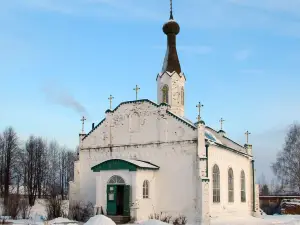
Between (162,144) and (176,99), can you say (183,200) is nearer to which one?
(162,144)

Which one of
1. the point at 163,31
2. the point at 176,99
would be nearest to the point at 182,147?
the point at 176,99

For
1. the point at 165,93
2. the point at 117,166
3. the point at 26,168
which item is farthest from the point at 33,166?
the point at 117,166

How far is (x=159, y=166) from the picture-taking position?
25391 mm

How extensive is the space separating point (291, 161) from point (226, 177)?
2194cm

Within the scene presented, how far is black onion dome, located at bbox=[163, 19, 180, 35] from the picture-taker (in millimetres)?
30969

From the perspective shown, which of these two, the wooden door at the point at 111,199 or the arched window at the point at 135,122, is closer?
the wooden door at the point at 111,199

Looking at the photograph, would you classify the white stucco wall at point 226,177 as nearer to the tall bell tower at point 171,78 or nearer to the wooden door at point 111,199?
the tall bell tower at point 171,78

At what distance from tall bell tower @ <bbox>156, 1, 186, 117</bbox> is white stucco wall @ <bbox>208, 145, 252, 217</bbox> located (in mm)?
4481

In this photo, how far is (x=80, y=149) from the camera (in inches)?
1148

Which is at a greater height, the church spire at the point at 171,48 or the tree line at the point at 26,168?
the church spire at the point at 171,48

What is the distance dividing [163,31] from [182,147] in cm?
1039

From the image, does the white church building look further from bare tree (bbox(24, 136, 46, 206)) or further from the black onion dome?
bare tree (bbox(24, 136, 46, 206))

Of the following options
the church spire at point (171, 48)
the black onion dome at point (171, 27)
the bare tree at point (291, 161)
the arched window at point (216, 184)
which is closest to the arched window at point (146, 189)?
the arched window at point (216, 184)

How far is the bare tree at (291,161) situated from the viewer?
46.0 metres
